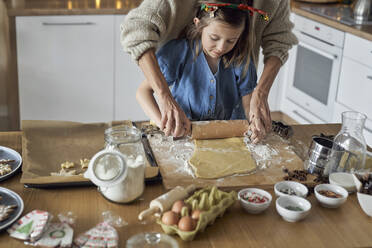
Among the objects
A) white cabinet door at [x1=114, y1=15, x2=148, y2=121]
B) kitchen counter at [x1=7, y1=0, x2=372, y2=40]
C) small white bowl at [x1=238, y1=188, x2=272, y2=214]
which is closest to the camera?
small white bowl at [x1=238, y1=188, x2=272, y2=214]

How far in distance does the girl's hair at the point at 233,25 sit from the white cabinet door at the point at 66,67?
1518 millimetres

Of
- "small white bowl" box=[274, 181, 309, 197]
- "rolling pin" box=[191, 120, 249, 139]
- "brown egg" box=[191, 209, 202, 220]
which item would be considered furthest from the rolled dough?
"brown egg" box=[191, 209, 202, 220]

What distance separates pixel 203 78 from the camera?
69.3 inches

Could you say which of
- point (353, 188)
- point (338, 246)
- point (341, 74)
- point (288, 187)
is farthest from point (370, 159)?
point (341, 74)

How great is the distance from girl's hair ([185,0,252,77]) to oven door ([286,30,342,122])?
1.51m

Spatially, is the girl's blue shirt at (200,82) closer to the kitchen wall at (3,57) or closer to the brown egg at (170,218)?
→ the brown egg at (170,218)

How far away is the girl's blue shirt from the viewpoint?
173 cm

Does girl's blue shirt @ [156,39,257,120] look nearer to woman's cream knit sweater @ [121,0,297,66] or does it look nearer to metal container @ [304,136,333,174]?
woman's cream knit sweater @ [121,0,297,66]

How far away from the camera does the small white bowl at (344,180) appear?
4.20 ft

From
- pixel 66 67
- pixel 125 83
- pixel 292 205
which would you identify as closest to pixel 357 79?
pixel 125 83

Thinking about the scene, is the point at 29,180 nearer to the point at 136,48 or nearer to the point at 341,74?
the point at 136,48

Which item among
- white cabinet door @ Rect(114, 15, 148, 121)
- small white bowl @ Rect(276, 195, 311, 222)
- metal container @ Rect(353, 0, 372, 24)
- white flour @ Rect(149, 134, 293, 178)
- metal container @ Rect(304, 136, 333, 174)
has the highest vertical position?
metal container @ Rect(353, 0, 372, 24)

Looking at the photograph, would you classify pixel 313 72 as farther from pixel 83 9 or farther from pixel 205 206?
pixel 205 206

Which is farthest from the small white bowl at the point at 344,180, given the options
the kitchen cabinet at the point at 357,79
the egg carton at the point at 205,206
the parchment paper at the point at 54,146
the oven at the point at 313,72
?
the oven at the point at 313,72
